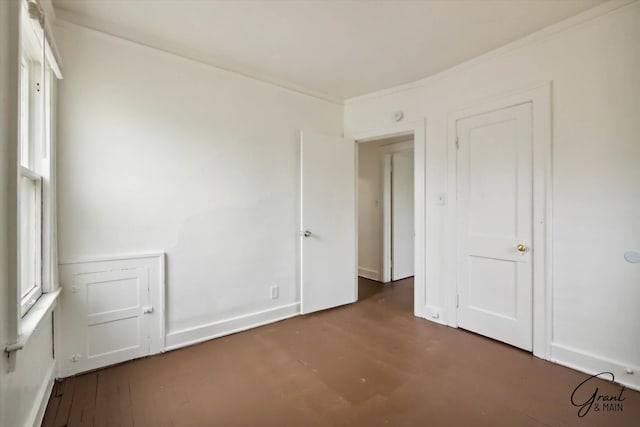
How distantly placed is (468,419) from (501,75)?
101 inches

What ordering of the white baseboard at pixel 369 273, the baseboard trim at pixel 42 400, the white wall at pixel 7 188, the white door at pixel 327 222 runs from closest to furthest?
the white wall at pixel 7 188 < the baseboard trim at pixel 42 400 < the white door at pixel 327 222 < the white baseboard at pixel 369 273

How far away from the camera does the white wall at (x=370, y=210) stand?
4723 millimetres

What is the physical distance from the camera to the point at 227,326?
2762 mm

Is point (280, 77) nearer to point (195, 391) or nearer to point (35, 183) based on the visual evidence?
point (35, 183)

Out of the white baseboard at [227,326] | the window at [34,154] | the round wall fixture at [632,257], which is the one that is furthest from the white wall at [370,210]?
the window at [34,154]

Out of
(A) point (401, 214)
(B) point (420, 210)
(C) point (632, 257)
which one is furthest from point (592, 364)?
(A) point (401, 214)

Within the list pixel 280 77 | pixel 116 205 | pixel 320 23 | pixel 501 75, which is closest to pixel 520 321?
pixel 501 75

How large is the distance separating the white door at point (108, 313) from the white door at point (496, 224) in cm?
273

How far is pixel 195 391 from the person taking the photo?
192cm

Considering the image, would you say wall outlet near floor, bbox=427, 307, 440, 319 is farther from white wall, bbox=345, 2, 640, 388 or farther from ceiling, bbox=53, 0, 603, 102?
ceiling, bbox=53, 0, 603, 102

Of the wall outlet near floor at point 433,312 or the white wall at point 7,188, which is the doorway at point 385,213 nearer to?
the wall outlet near floor at point 433,312

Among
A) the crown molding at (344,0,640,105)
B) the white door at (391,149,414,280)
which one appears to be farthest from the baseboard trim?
the white door at (391,149,414,280)

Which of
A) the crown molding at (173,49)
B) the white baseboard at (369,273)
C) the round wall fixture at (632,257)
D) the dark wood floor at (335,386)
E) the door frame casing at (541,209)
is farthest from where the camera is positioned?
the white baseboard at (369,273)

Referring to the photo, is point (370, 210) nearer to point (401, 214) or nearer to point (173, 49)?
point (401, 214)
